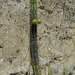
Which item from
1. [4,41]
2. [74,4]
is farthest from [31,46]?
[74,4]

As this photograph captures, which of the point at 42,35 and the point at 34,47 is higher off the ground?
the point at 42,35

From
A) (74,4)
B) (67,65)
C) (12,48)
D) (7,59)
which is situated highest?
(74,4)

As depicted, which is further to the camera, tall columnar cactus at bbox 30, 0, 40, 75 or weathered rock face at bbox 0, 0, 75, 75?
tall columnar cactus at bbox 30, 0, 40, 75

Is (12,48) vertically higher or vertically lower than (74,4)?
lower

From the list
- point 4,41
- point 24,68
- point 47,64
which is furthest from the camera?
point 47,64

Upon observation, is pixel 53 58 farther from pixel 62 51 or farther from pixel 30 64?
pixel 30 64

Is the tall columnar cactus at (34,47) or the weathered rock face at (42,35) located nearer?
the weathered rock face at (42,35)

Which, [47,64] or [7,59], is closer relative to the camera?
[7,59]

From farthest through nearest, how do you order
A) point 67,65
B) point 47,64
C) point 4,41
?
point 67,65 < point 47,64 < point 4,41
